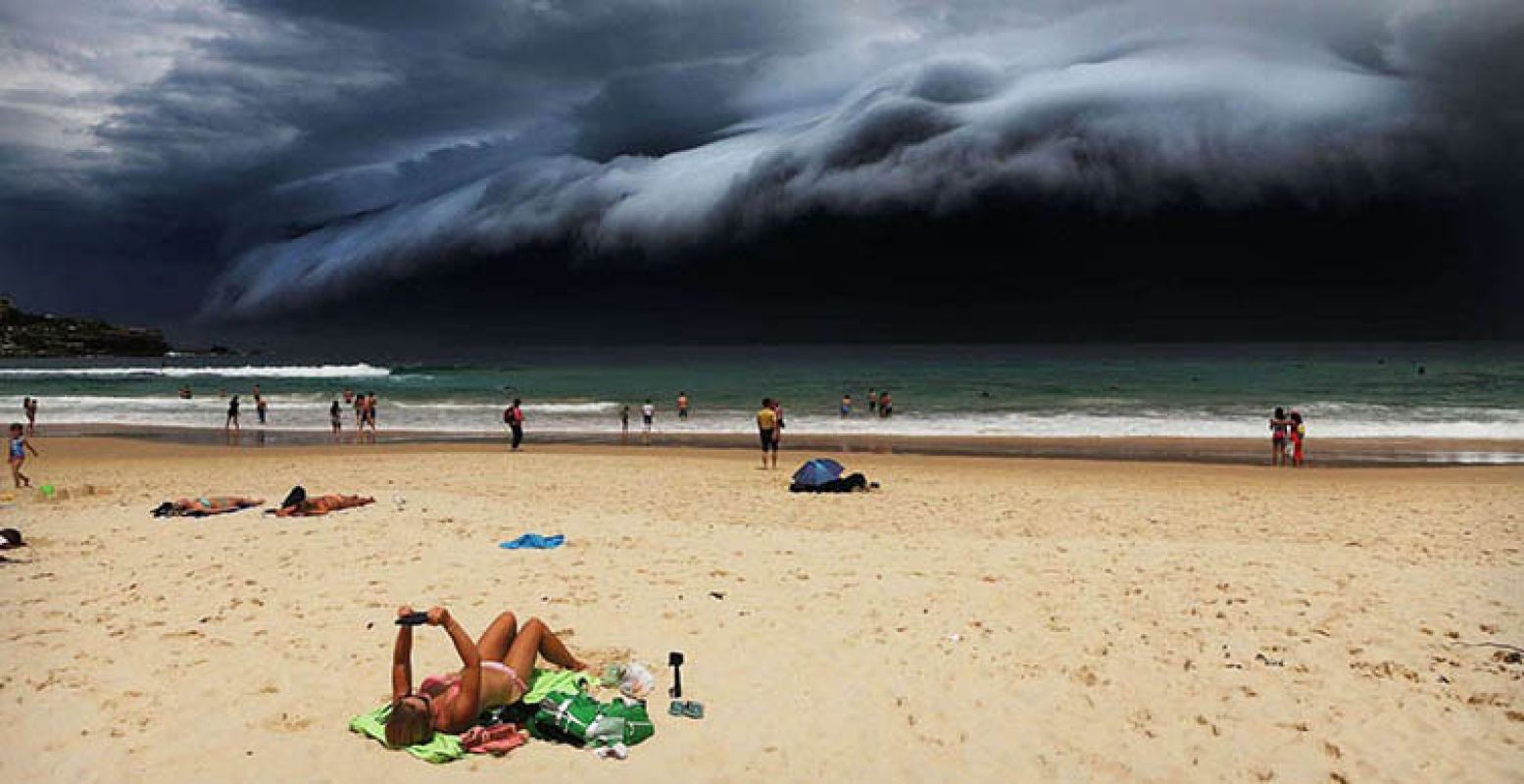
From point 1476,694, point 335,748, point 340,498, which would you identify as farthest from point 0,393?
point 1476,694

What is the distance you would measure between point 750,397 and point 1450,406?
38.8 m

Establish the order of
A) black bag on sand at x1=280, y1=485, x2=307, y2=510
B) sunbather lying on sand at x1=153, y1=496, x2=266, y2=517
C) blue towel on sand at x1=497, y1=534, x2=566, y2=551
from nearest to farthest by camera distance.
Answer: blue towel on sand at x1=497, y1=534, x2=566, y2=551 → sunbather lying on sand at x1=153, y1=496, x2=266, y2=517 → black bag on sand at x1=280, y1=485, x2=307, y2=510

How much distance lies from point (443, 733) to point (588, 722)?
1.00m

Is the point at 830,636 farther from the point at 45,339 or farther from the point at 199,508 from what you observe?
the point at 45,339

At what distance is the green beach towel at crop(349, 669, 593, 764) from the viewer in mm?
6281

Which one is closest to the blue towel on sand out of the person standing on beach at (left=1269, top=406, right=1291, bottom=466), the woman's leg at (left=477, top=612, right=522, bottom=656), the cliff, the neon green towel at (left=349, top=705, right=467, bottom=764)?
the woman's leg at (left=477, top=612, right=522, bottom=656)

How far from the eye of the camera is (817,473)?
64.1 ft

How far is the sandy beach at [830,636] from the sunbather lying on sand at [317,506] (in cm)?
52

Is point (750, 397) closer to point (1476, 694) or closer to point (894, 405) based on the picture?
point (894, 405)

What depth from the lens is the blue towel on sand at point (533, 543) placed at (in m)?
12.5

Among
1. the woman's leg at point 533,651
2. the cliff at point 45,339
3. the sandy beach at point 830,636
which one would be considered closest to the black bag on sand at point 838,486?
the sandy beach at point 830,636

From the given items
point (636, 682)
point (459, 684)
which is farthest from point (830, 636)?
point (459, 684)

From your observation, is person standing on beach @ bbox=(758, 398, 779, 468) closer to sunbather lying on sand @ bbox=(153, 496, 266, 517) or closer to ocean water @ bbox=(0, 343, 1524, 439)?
sunbather lying on sand @ bbox=(153, 496, 266, 517)

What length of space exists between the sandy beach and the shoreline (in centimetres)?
1297
